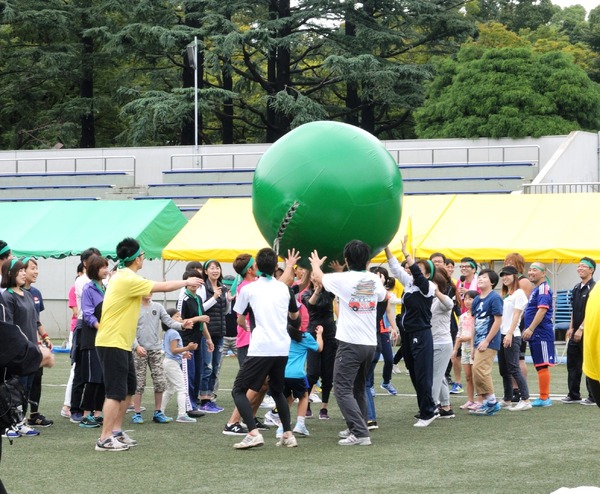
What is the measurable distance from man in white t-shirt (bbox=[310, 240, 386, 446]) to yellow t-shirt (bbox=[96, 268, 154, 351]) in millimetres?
1484

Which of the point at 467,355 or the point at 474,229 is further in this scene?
the point at 474,229

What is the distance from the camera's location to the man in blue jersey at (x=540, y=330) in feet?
40.2

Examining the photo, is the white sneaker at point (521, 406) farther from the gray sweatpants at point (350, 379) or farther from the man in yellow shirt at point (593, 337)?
the man in yellow shirt at point (593, 337)

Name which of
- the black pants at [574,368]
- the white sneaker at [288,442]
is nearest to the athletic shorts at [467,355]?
the black pants at [574,368]

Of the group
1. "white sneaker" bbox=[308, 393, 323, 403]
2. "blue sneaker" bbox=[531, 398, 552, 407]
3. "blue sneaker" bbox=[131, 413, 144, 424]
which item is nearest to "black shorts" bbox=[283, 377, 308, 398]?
"blue sneaker" bbox=[131, 413, 144, 424]

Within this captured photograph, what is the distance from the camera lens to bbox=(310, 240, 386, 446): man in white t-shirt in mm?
9281

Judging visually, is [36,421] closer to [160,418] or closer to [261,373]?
[160,418]

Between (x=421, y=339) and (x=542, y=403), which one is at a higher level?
(x=421, y=339)

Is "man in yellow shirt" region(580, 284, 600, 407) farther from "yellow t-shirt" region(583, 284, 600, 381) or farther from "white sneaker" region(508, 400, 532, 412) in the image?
"white sneaker" region(508, 400, 532, 412)

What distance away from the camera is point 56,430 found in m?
10.6

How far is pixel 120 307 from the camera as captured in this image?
917 centimetres

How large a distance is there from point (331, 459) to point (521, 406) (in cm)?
372

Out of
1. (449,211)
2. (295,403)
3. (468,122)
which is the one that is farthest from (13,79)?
(295,403)

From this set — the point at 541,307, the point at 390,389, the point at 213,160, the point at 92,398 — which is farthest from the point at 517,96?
the point at 92,398
